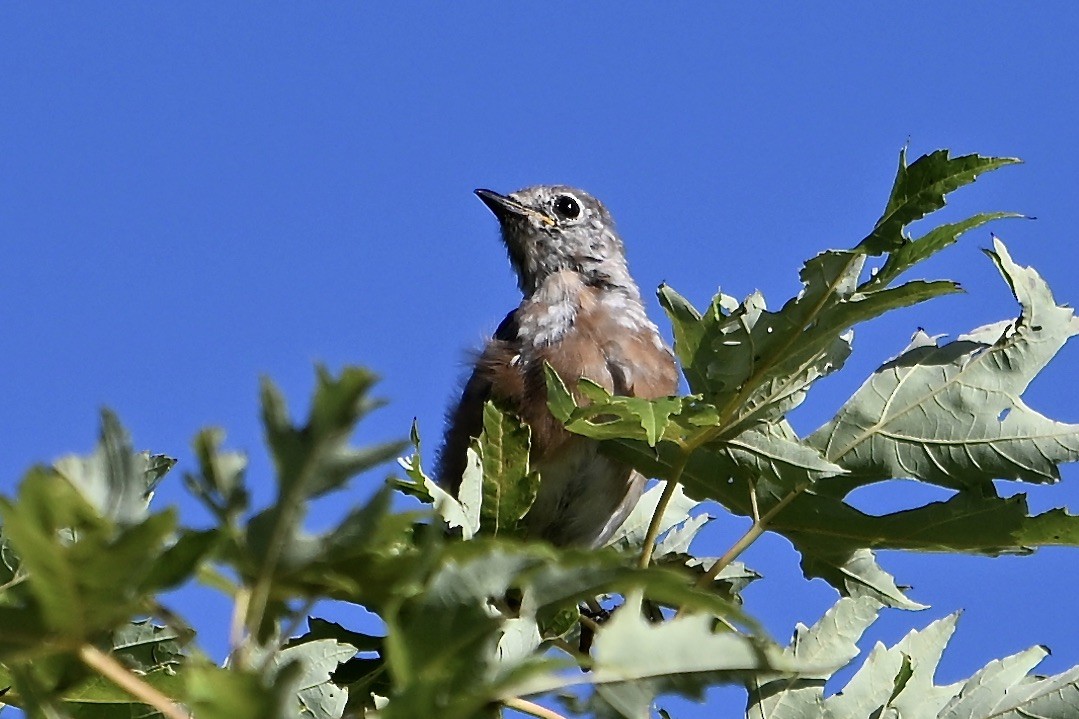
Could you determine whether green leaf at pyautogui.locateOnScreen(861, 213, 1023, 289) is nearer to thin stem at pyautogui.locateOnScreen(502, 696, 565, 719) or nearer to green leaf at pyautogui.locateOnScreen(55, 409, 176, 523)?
thin stem at pyautogui.locateOnScreen(502, 696, 565, 719)

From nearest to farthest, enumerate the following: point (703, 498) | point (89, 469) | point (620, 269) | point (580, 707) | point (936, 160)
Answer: point (89, 469) < point (580, 707) < point (936, 160) < point (703, 498) < point (620, 269)

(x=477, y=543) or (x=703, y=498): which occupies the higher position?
Answer: (x=703, y=498)

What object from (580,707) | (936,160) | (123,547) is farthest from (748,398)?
(123,547)

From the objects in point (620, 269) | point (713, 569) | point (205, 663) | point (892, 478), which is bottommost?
point (205, 663)

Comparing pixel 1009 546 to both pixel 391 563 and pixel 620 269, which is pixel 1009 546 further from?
pixel 620 269

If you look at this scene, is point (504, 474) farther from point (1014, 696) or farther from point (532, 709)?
point (1014, 696)

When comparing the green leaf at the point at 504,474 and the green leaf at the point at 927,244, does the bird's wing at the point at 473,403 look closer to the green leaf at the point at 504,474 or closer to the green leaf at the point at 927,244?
the green leaf at the point at 504,474

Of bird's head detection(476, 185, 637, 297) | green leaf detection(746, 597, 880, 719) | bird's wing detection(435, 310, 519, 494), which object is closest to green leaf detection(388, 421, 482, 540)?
green leaf detection(746, 597, 880, 719)

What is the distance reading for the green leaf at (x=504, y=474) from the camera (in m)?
3.20

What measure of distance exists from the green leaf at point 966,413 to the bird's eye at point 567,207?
4677 mm

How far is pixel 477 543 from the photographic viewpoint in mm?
1872

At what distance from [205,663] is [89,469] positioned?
1.26 ft

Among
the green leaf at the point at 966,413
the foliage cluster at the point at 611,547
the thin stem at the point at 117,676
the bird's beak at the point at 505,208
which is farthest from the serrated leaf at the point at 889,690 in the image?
the bird's beak at the point at 505,208

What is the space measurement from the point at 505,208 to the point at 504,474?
189 inches
